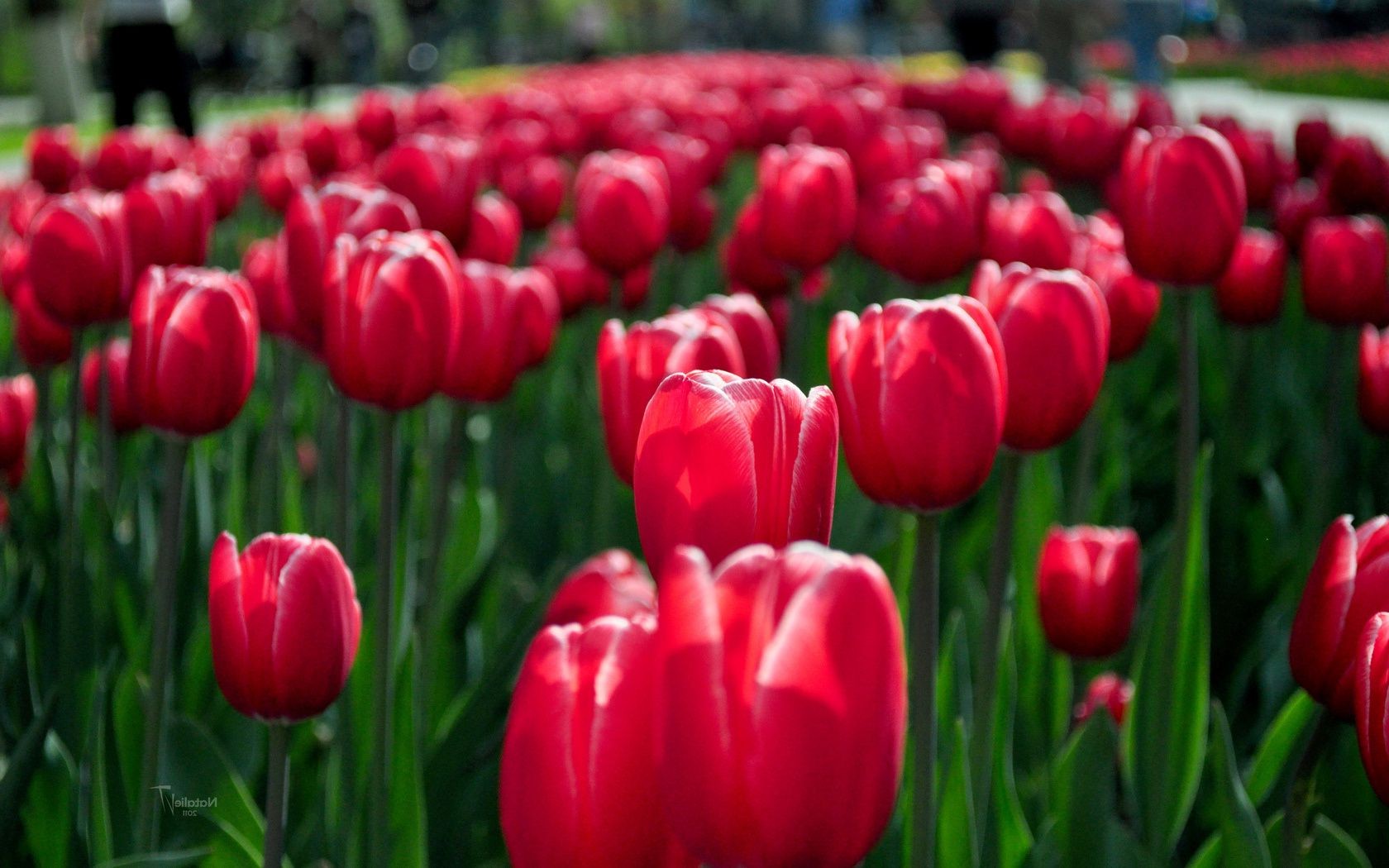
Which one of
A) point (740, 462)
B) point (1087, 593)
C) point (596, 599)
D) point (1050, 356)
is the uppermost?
point (740, 462)

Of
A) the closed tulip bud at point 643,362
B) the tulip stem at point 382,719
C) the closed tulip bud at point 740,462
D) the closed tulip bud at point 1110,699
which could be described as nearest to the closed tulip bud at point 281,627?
the tulip stem at point 382,719

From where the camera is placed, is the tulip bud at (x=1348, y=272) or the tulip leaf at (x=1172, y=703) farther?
the tulip bud at (x=1348, y=272)

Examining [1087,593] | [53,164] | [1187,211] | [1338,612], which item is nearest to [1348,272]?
[1187,211]

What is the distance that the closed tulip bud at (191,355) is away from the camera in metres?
1.37

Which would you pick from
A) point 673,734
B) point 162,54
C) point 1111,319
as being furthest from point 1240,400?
point 162,54

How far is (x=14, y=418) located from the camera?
215cm

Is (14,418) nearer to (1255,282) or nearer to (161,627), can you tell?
(161,627)

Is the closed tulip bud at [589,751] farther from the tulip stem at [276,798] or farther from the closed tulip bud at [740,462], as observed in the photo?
the tulip stem at [276,798]

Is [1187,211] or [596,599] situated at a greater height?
[1187,211]

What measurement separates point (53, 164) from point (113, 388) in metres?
1.57

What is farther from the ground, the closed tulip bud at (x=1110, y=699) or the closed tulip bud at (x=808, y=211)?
the closed tulip bud at (x=808, y=211)

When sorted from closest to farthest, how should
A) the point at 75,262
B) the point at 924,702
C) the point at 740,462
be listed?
the point at 740,462
the point at 924,702
the point at 75,262

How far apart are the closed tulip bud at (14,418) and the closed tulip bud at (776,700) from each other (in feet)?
5.93

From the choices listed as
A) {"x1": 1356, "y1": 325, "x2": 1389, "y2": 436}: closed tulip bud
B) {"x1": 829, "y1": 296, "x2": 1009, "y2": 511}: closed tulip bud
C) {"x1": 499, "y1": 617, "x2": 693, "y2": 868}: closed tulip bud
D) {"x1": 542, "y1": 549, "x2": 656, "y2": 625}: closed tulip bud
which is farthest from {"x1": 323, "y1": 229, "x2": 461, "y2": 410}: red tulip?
{"x1": 1356, "y1": 325, "x2": 1389, "y2": 436}: closed tulip bud
